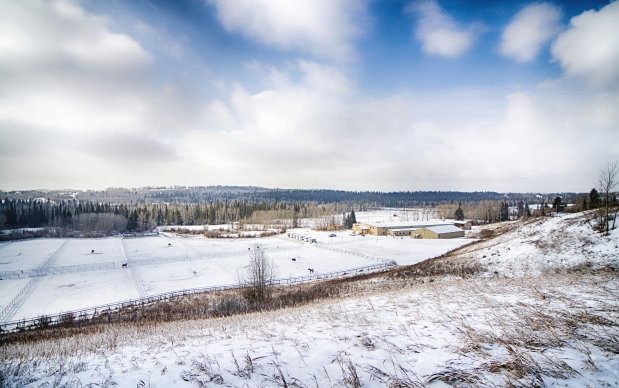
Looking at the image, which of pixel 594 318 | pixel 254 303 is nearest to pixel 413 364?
pixel 594 318

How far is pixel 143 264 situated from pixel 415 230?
6698 cm

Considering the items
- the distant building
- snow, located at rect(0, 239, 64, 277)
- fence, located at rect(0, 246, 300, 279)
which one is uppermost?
Result: the distant building

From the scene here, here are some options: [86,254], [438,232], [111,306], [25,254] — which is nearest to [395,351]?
[111,306]

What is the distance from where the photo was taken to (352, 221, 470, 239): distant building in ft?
244

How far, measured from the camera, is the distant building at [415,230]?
74.2 m

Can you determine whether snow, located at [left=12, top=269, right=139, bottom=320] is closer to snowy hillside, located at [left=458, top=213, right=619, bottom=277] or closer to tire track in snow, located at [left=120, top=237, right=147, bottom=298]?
tire track in snow, located at [left=120, top=237, right=147, bottom=298]

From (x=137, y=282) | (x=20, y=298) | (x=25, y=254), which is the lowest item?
(x=25, y=254)

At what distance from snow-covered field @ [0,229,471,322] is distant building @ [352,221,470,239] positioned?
7310 mm

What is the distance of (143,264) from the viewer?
4934cm

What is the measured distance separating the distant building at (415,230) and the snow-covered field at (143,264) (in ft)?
24.0

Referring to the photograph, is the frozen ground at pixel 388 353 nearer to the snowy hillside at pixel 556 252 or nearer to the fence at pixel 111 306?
the snowy hillside at pixel 556 252

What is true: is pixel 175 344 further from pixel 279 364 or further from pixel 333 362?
pixel 333 362

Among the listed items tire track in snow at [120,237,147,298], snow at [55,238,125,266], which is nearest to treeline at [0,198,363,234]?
snow at [55,238,125,266]

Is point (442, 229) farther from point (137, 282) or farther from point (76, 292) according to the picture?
point (76, 292)
